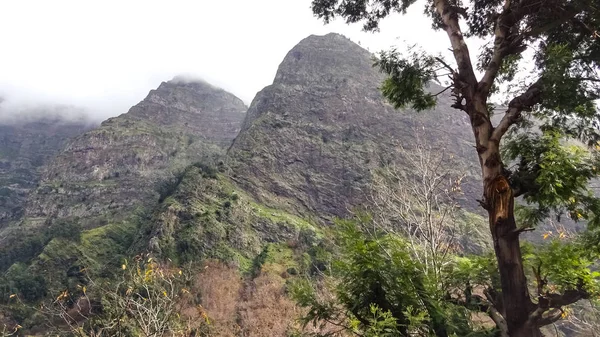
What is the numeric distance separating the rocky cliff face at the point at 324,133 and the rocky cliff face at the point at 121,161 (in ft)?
92.2

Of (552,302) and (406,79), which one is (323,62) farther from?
(552,302)

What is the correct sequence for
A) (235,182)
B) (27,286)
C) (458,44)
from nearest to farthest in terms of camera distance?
(458,44) → (27,286) → (235,182)

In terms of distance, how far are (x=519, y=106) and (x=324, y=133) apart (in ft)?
357

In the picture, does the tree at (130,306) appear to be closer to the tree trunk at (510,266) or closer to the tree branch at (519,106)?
the tree trunk at (510,266)

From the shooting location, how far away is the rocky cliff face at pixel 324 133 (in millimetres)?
95938

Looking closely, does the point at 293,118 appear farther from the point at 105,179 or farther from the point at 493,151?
the point at 493,151

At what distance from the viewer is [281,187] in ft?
313

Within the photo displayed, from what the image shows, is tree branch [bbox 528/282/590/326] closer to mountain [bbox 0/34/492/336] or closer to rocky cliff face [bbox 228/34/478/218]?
mountain [bbox 0/34/492/336]

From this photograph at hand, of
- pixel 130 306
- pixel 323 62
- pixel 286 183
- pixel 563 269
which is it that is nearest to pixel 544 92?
pixel 563 269

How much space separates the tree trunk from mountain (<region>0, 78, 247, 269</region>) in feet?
300

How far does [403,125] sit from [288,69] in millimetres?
47546

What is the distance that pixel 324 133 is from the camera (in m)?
113

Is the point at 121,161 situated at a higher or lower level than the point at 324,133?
lower

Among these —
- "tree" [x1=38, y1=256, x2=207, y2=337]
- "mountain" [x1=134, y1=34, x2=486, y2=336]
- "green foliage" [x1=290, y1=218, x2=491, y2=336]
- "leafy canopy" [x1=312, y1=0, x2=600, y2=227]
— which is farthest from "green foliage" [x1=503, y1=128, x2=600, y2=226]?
"tree" [x1=38, y1=256, x2=207, y2=337]
